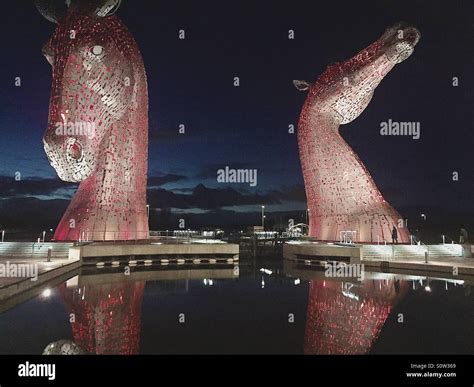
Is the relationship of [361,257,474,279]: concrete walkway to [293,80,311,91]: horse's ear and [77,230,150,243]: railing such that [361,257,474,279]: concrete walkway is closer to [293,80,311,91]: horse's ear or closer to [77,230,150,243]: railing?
[77,230,150,243]: railing

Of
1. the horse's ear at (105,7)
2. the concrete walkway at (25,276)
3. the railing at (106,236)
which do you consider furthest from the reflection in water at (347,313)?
the horse's ear at (105,7)

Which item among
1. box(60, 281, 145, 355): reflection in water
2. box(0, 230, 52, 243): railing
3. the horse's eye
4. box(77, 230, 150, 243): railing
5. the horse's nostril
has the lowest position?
box(60, 281, 145, 355): reflection in water

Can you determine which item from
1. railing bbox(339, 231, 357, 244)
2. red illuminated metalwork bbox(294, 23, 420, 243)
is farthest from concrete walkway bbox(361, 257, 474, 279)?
railing bbox(339, 231, 357, 244)

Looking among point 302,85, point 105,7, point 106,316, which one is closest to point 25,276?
point 106,316

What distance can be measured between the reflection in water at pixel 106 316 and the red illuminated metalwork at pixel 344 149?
14.5 metres

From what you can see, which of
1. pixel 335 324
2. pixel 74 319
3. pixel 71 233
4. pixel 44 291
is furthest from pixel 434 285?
pixel 71 233

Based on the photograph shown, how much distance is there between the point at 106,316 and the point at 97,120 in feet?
46.2

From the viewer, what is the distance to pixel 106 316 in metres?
8.75

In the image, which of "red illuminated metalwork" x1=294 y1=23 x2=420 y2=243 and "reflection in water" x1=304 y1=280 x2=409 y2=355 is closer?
"reflection in water" x1=304 y1=280 x2=409 y2=355

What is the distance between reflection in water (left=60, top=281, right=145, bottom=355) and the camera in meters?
6.87

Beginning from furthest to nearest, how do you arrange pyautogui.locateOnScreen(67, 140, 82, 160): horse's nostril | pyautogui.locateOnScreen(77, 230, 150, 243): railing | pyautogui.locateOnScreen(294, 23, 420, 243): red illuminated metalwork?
1. pyautogui.locateOnScreen(294, 23, 420, 243): red illuminated metalwork
2. pyautogui.locateOnScreen(77, 230, 150, 243): railing
3. pyautogui.locateOnScreen(67, 140, 82, 160): horse's nostril

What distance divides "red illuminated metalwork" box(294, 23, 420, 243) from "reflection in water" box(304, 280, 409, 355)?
9769 mm

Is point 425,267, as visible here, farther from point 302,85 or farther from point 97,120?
point 97,120
